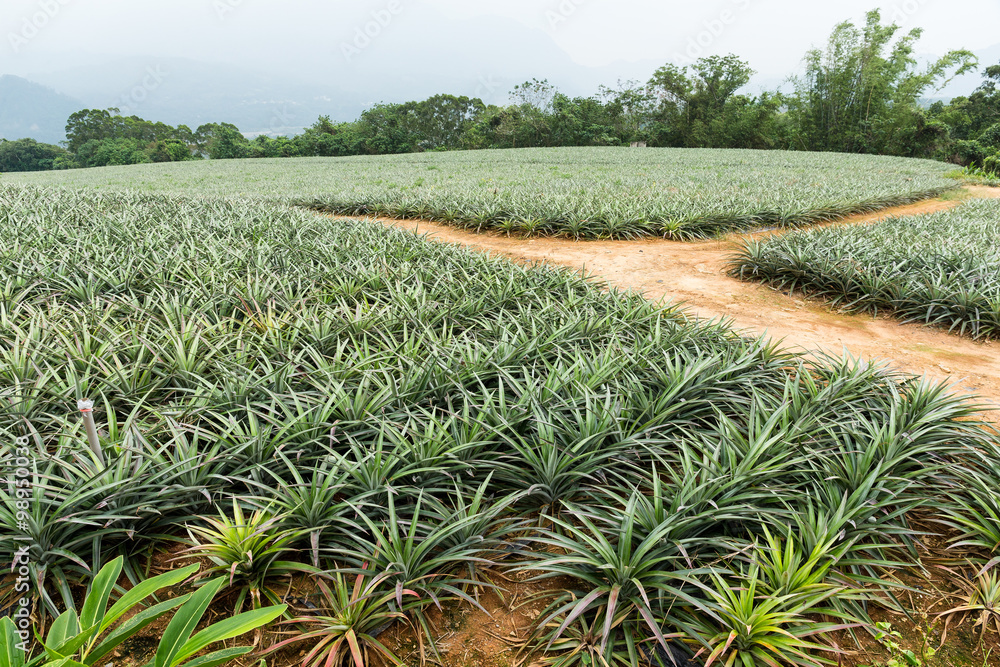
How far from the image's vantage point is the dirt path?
10.6ft

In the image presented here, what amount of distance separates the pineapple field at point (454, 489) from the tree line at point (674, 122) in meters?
35.4

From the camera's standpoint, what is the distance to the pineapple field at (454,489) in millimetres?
1365

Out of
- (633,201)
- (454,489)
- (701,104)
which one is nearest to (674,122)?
Answer: (701,104)

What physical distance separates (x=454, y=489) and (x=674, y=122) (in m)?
43.4

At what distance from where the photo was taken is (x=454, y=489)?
1.86m

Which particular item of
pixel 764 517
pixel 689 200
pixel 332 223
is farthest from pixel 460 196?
pixel 764 517

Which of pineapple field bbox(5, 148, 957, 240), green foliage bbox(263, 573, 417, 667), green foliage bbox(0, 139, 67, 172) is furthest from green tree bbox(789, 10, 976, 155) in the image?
green foliage bbox(0, 139, 67, 172)

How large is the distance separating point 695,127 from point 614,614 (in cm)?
4216

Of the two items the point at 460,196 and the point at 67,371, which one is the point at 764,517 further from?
the point at 460,196

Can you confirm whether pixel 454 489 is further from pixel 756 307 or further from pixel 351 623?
pixel 756 307

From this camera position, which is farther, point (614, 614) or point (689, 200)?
point (689, 200)

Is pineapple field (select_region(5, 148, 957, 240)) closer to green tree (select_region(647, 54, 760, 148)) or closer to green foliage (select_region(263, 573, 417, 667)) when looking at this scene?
green foliage (select_region(263, 573, 417, 667))

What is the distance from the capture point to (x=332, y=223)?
19.4 feet

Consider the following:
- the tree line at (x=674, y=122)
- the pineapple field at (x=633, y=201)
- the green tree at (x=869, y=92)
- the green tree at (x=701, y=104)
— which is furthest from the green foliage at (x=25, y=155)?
the green tree at (x=869, y=92)
